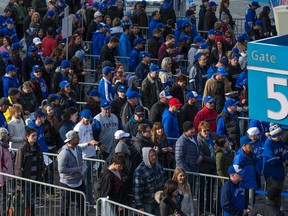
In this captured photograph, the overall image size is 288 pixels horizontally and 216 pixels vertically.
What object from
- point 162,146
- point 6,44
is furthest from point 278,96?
point 6,44

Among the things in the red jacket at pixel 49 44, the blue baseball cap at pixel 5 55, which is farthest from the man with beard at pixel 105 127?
the red jacket at pixel 49 44

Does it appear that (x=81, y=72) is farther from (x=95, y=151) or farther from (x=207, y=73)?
(x=95, y=151)

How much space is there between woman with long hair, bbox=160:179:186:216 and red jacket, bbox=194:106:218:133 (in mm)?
4193

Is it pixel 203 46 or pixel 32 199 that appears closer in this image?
pixel 32 199

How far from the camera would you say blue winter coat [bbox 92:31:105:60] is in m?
24.2

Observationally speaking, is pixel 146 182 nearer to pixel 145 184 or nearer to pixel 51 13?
pixel 145 184

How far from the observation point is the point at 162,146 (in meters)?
16.3

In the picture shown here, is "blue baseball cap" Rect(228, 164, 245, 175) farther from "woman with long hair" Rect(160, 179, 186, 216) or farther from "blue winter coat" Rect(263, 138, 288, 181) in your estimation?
"blue winter coat" Rect(263, 138, 288, 181)

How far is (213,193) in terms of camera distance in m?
16.0

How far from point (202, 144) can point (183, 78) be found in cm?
346

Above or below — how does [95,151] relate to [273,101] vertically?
below

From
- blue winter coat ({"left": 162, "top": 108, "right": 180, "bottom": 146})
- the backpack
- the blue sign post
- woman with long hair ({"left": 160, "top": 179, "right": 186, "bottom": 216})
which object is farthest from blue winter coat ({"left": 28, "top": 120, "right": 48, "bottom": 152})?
the blue sign post

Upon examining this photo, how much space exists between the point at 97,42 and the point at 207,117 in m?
6.76

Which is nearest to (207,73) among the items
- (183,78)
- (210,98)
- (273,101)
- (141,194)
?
(183,78)
